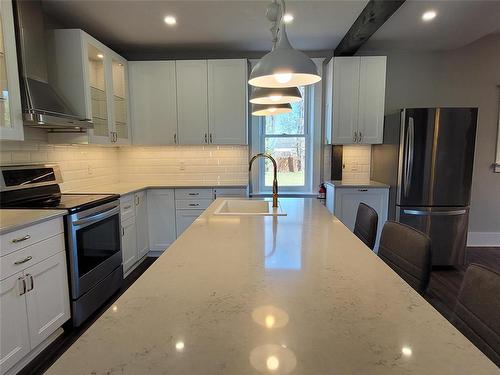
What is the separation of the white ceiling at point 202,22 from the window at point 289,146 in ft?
2.89

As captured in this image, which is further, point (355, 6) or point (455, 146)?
point (455, 146)

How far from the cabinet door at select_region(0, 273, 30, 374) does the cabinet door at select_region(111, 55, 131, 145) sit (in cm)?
208

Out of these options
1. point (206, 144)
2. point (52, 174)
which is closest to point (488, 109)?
point (206, 144)

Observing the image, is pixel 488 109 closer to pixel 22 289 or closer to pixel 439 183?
pixel 439 183

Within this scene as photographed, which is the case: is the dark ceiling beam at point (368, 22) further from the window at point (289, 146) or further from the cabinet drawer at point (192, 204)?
the cabinet drawer at point (192, 204)

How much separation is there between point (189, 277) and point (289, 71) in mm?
901

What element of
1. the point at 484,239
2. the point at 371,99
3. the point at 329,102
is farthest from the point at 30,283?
the point at 484,239

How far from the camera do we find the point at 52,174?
106 inches

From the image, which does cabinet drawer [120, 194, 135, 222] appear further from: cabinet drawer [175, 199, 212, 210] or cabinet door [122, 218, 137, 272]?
cabinet drawer [175, 199, 212, 210]

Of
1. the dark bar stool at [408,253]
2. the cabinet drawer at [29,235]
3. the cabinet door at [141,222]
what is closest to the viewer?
the dark bar stool at [408,253]

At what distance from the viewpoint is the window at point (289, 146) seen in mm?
4145

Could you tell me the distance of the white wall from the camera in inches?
155

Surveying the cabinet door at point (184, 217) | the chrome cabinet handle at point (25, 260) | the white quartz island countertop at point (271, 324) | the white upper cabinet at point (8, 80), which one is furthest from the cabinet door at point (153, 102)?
the white quartz island countertop at point (271, 324)

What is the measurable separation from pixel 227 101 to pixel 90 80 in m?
1.53
